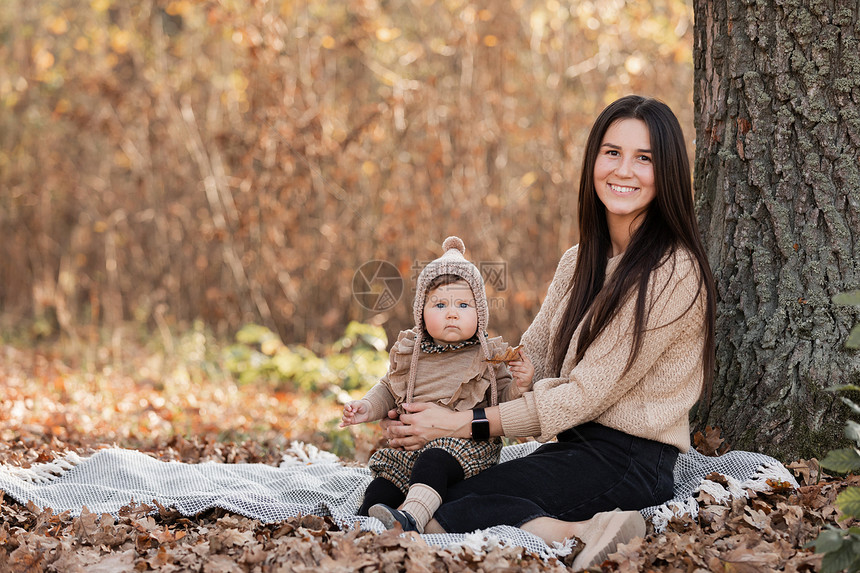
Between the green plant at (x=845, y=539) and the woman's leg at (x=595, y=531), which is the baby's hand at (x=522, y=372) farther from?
the green plant at (x=845, y=539)

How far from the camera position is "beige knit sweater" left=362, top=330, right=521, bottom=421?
3057 millimetres

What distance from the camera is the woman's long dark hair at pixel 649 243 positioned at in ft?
9.67

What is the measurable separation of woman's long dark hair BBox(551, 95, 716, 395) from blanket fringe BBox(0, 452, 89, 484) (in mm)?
2175

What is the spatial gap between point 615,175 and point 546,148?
4705mm

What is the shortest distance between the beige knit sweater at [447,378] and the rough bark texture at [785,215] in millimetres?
1033

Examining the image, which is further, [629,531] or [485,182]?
[485,182]

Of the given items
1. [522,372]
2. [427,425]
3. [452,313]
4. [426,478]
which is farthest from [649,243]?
[426,478]

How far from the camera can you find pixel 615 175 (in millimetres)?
3076

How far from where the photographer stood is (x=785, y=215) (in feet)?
10.7

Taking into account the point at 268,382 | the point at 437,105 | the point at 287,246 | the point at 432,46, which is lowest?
the point at 268,382

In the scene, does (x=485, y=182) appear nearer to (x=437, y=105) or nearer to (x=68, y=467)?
(x=437, y=105)

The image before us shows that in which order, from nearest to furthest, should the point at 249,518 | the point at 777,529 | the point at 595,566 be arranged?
1. the point at 595,566
2. the point at 777,529
3. the point at 249,518

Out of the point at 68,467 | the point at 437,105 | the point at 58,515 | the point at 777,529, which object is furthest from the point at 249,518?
the point at 437,105

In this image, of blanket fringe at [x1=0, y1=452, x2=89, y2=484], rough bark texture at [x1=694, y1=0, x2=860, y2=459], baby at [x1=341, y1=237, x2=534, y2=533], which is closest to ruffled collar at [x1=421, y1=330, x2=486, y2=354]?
baby at [x1=341, y1=237, x2=534, y2=533]
